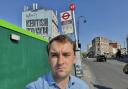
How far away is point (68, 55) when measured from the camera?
2.59 meters

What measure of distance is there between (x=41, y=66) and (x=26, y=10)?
101 meters

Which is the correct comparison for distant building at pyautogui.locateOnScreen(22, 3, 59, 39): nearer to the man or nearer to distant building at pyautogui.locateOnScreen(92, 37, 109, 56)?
distant building at pyautogui.locateOnScreen(92, 37, 109, 56)

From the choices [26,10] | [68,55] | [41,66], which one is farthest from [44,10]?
[68,55]

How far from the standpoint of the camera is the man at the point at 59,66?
8.25 ft

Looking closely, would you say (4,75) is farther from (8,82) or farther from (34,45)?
(34,45)

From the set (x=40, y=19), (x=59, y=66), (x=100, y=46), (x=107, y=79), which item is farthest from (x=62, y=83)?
(x=100, y=46)

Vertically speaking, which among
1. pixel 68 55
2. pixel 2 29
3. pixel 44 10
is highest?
pixel 44 10

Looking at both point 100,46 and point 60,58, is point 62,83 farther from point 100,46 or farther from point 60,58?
point 100,46

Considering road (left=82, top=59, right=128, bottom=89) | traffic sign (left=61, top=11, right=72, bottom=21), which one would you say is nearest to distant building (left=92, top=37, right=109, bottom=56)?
road (left=82, top=59, right=128, bottom=89)

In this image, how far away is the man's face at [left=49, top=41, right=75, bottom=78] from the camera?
8.23 ft

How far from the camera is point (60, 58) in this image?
8.29ft

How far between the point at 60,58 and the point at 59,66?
0.18 ft

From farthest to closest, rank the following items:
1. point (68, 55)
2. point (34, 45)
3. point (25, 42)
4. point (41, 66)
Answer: point (41, 66), point (34, 45), point (25, 42), point (68, 55)

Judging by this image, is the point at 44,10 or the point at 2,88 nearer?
the point at 2,88
